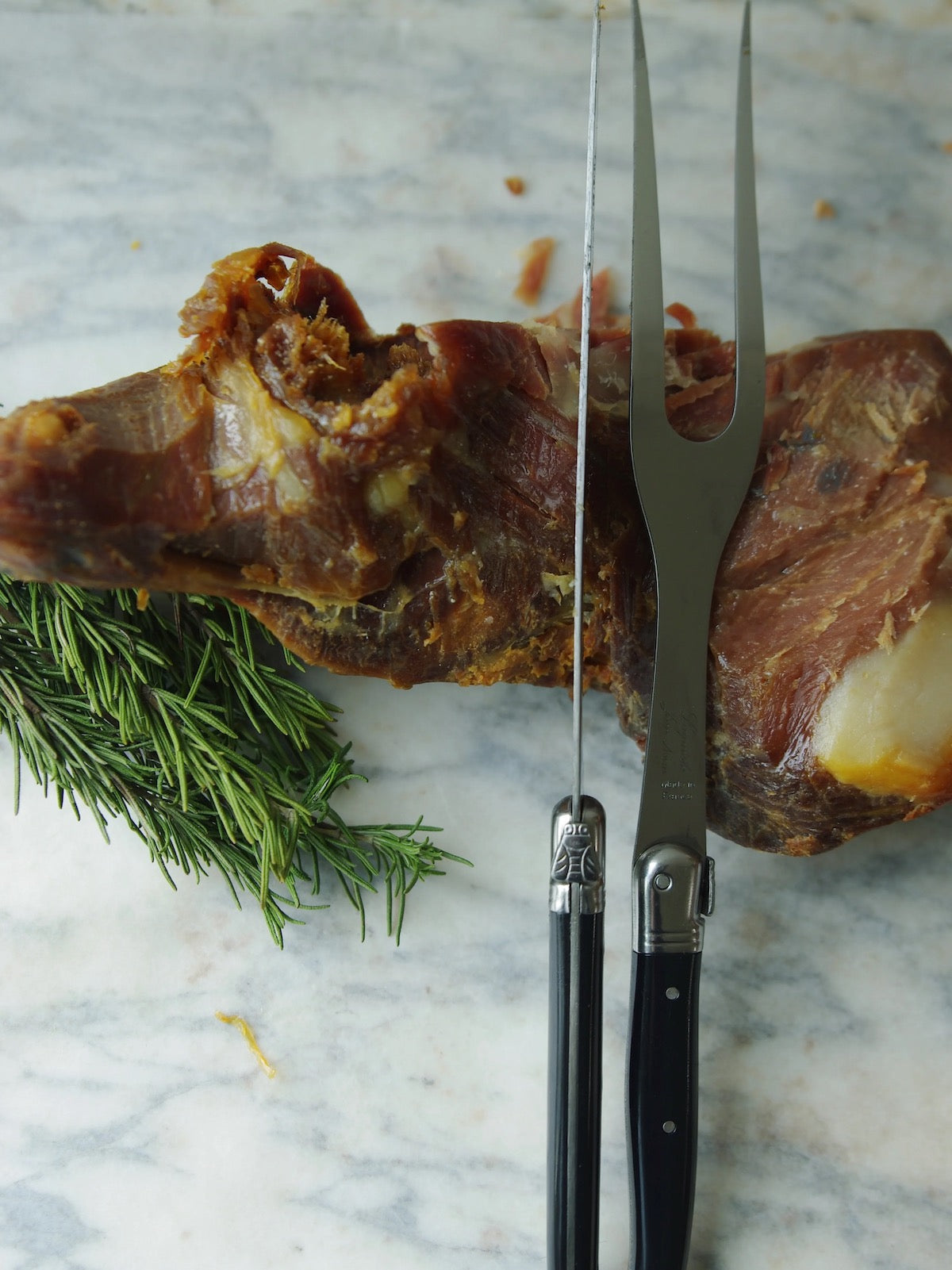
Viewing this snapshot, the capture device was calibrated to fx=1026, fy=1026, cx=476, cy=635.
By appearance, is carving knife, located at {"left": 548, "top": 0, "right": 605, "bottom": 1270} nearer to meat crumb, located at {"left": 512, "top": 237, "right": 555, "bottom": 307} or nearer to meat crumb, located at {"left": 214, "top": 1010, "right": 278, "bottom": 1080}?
meat crumb, located at {"left": 512, "top": 237, "right": 555, "bottom": 307}

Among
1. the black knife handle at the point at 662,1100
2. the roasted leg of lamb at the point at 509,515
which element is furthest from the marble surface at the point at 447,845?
the roasted leg of lamb at the point at 509,515

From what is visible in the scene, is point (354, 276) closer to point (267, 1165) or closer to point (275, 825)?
point (275, 825)

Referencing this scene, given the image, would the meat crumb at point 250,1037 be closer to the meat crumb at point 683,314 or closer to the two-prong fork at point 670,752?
the two-prong fork at point 670,752

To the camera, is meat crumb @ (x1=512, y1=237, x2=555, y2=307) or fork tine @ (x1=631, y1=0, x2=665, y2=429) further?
meat crumb @ (x1=512, y1=237, x2=555, y2=307)

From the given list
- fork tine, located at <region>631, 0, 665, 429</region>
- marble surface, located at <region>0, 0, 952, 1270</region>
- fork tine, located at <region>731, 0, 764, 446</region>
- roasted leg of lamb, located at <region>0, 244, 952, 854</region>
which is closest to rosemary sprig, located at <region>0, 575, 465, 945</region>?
marble surface, located at <region>0, 0, 952, 1270</region>

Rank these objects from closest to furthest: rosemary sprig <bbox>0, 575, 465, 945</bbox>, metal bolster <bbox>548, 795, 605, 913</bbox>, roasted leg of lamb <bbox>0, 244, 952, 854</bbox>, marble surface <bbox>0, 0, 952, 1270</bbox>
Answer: roasted leg of lamb <bbox>0, 244, 952, 854</bbox>, metal bolster <bbox>548, 795, 605, 913</bbox>, rosemary sprig <bbox>0, 575, 465, 945</bbox>, marble surface <bbox>0, 0, 952, 1270</bbox>

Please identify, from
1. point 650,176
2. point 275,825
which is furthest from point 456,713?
point 650,176

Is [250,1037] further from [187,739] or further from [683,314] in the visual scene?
[683,314]
